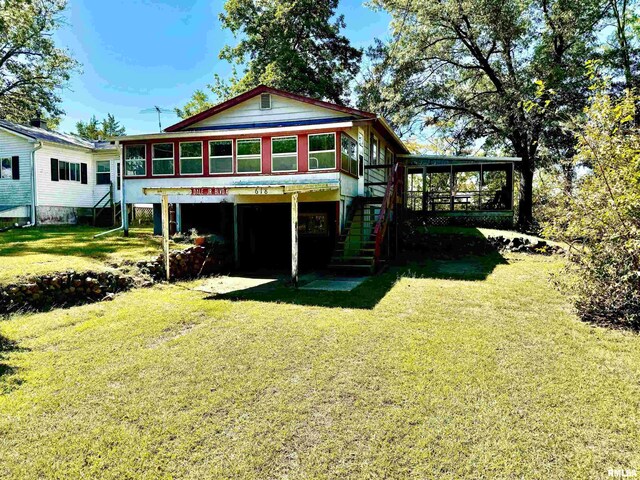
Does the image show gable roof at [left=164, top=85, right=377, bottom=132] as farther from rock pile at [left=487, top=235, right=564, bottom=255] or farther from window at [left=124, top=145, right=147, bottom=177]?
rock pile at [left=487, top=235, right=564, bottom=255]

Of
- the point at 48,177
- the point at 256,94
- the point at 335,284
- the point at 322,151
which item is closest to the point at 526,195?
the point at 322,151

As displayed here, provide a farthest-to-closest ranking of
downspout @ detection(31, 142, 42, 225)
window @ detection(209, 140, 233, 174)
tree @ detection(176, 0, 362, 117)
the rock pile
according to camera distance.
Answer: tree @ detection(176, 0, 362, 117)
downspout @ detection(31, 142, 42, 225)
window @ detection(209, 140, 233, 174)
the rock pile

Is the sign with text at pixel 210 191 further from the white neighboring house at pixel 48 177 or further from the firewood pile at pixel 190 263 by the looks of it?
the white neighboring house at pixel 48 177

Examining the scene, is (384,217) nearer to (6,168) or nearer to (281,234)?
(281,234)

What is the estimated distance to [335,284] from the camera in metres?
9.06

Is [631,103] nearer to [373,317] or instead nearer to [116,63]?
[373,317]

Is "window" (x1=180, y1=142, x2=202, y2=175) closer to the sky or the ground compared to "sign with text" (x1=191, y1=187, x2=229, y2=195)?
closer to the sky

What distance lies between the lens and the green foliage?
17.6 ft

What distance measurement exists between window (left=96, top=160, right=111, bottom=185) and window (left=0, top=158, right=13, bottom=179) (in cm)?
375

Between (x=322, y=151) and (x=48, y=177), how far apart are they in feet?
48.6

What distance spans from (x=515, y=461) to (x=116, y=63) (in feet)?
130

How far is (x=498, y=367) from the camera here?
423 cm

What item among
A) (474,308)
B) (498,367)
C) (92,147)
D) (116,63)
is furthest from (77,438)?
(116,63)

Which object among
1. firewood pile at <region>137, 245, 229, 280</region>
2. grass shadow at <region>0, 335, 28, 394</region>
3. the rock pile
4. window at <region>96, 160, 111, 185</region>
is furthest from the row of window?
grass shadow at <region>0, 335, 28, 394</region>
